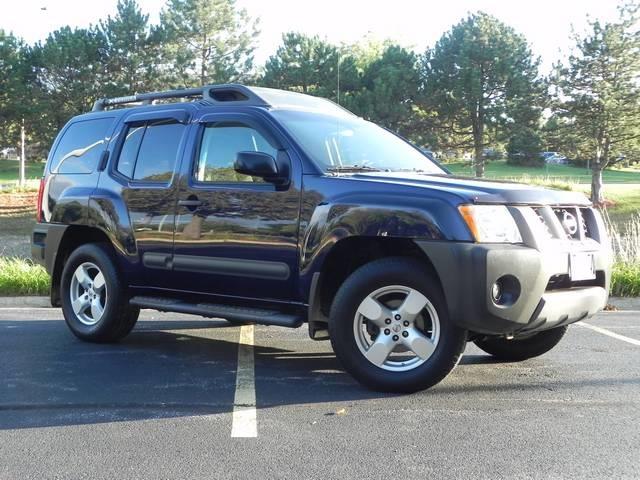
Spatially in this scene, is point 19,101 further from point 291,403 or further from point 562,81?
point 291,403

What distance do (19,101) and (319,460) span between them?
36784 mm

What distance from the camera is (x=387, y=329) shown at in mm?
4918

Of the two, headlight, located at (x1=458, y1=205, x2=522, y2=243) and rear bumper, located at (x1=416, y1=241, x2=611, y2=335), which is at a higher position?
headlight, located at (x1=458, y1=205, x2=522, y2=243)

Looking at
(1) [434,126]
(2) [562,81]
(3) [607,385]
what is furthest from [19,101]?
(3) [607,385]

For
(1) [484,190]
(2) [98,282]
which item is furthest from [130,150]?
(1) [484,190]

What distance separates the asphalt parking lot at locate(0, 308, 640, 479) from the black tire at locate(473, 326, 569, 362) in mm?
117

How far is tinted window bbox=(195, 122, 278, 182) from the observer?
5734mm

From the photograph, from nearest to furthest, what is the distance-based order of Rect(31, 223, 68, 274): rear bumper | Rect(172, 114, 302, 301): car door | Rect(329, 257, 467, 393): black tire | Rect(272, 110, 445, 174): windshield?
Rect(329, 257, 467, 393): black tire
Rect(172, 114, 302, 301): car door
Rect(272, 110, 445, 174): windshield
Rect(31, 223, 68, 274): rear bumper

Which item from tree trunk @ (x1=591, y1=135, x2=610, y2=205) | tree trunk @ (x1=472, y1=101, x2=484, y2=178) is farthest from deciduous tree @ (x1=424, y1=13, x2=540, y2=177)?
tree trunk @ (x1=591, y1=135, x2=610, y2=205)

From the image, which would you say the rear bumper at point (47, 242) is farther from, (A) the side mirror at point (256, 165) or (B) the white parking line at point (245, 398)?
(A) the side mirror at point (256, 165)

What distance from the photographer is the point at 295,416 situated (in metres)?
4.50

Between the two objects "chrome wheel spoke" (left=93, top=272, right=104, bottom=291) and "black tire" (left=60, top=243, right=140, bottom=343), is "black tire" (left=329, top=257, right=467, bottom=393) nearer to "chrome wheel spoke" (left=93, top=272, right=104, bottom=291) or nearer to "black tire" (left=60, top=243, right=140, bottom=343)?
"black tire" (left=60, top=243, right=140, bottom=343)

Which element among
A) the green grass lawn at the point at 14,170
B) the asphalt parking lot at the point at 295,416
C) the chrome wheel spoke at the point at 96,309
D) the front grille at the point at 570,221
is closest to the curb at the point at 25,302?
the asphalt parking lot at the point at 295,416

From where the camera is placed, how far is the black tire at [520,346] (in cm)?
587
